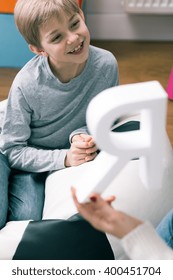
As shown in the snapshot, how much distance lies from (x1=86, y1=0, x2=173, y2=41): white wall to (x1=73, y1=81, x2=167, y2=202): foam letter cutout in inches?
79.9

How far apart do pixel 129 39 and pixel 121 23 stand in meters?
0.11

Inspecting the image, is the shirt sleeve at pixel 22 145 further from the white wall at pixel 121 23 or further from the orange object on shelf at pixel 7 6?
the white wall at pixel 121 23

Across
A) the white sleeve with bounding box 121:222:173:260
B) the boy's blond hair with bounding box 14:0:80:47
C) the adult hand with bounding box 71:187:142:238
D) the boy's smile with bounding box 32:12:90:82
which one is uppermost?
the boy's blond hair with bounding box 14:0:80:47

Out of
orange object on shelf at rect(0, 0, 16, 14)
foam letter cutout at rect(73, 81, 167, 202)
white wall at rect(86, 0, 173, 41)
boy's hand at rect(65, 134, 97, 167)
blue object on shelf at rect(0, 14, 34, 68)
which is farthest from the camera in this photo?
white wall at rect(86, 0, 173, 41)

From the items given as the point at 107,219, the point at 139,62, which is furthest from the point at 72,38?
the point at 139,62

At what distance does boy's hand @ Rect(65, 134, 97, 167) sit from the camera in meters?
1.05

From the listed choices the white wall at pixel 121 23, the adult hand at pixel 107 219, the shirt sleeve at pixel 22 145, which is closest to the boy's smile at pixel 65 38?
the shirt sleeve at pixel 22 145

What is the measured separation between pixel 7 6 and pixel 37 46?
886 millimetres

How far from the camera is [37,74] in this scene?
3.63 ft

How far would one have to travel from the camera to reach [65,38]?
961mm

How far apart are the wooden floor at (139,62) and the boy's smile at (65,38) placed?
36.9 inches

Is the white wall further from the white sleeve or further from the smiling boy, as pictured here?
the white sleeve

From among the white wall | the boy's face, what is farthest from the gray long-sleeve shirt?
the white wall

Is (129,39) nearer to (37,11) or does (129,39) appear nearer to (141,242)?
(37,11)
